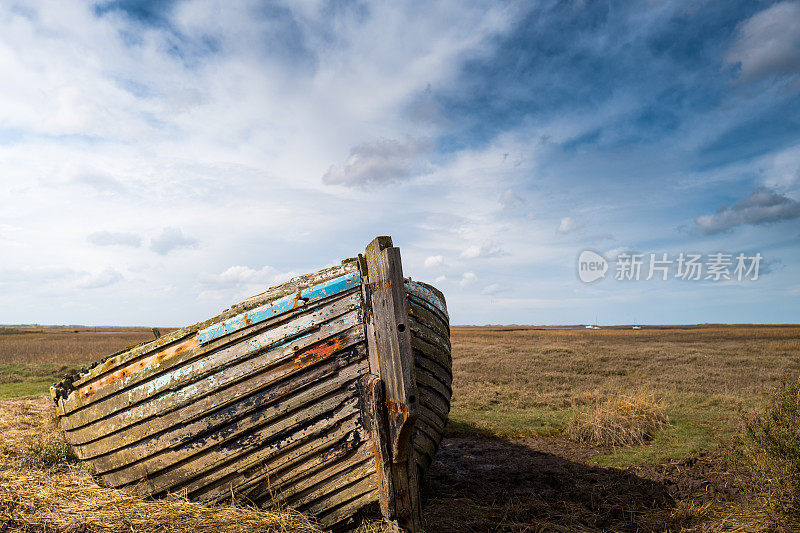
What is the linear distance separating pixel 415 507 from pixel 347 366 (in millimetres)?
A: 1427

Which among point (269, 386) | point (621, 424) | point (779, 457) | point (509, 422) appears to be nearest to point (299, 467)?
point (269, 386)

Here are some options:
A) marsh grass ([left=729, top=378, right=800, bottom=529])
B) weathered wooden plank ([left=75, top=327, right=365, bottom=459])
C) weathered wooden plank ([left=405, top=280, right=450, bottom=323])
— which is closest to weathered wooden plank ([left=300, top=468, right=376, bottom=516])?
weathered wooden plank ([left=75, top=327, right=365, bottom=459])

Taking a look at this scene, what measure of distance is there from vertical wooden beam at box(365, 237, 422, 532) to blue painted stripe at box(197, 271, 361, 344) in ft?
0.70

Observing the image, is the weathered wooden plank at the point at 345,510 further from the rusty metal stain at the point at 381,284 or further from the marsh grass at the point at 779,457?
the marsh grass at the point at 779,457

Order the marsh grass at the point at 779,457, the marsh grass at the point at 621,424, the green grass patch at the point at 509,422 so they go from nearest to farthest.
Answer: the marsh grass at the point at 779,457
the marsh grass at the point at 621,424
the green grass patch at the point at 509,422

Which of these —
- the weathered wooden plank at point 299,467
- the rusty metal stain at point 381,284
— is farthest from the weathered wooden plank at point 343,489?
the rusty metal stain at point 381,284

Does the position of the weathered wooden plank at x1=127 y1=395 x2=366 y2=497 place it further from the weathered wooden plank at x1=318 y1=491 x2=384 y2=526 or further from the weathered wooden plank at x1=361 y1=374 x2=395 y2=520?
the weathered wooden plank at x1=318 y1=491 x2=384 y2=526

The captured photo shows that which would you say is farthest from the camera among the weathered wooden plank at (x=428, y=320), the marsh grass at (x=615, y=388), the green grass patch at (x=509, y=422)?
the green grass patch at (x=509, y=422)

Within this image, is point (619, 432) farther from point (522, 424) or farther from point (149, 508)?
point (149, 508)

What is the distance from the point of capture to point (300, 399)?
13.4ft

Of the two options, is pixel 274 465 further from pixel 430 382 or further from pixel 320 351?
pixel 430 382

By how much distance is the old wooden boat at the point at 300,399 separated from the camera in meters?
4.04

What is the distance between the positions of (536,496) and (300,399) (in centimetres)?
385

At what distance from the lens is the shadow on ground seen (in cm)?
531
